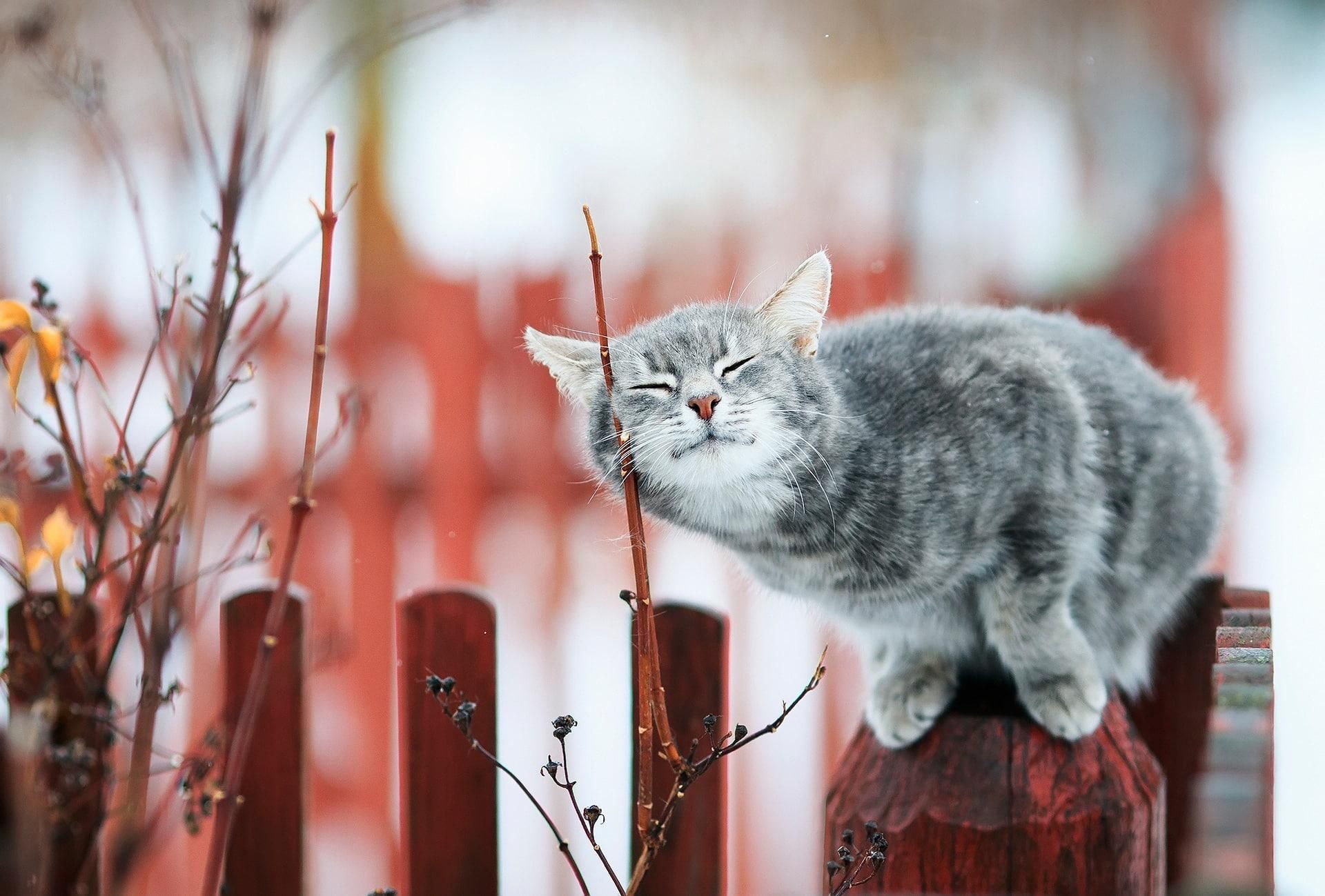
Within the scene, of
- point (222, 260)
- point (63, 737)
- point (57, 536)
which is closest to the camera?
point (222, 260)

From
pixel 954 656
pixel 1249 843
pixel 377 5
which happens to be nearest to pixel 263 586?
pixel 954 656

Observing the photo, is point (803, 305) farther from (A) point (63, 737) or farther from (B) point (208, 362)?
(A) point (63, 737)

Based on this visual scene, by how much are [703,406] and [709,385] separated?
0.02 meters

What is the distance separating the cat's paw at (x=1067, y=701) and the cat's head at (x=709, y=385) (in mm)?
299

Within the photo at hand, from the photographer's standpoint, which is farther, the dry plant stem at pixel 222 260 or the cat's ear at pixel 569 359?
the cat's ear at pixel 569 359

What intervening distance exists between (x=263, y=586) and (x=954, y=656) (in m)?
0.63

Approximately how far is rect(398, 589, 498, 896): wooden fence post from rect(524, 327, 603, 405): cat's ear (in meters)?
0.22

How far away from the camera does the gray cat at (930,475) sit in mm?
851

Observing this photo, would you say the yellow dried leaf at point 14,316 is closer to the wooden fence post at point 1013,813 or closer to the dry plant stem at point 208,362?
the dry plant stem at point 208,362

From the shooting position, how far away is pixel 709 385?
83 cm

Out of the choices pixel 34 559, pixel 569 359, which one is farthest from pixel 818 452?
pixel 34 559

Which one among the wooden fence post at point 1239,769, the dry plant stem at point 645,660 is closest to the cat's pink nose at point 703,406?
the dry plant stem at point 645,660

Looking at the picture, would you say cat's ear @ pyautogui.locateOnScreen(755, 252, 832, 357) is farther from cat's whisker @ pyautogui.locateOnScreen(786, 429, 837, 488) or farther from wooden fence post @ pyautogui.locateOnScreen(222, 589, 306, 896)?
wooden fence post @ pyautogui.locateOnScreen(222, 589, 306, 896)

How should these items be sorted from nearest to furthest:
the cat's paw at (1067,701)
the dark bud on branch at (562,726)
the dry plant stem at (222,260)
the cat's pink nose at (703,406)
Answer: the dry plant stem at (222,260) < the dark bud on branch at (562,726) < the cat's pink nose at (703,406) < the cat's paw at (1067,701)
